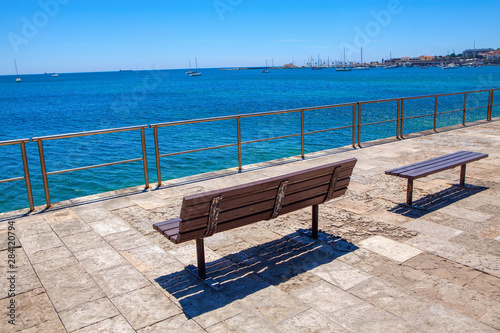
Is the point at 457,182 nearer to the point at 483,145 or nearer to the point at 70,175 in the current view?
the point at 483,145

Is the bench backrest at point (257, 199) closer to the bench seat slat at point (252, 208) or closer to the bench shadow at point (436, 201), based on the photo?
the bench seat slat at point (252, 208)

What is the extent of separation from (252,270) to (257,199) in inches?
29.1

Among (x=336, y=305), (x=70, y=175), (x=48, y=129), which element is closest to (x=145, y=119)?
(x=48, y=129)

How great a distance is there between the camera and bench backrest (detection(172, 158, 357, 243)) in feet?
12.2

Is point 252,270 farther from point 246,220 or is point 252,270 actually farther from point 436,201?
point 436,201

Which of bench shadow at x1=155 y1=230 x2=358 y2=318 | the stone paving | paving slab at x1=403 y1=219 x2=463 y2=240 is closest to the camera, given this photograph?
the stone paving

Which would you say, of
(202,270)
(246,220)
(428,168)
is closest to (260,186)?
(246,220)

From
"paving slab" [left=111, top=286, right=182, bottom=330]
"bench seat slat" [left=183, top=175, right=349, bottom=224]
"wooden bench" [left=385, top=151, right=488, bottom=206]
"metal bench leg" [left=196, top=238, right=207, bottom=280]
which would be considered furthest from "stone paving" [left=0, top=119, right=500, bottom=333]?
"bench seat slat" [left=183, top=175, right=349, bottom=224]

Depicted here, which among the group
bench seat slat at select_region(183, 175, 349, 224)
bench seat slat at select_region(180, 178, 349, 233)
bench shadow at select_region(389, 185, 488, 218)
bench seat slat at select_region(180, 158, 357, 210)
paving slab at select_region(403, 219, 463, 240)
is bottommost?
paving slab at select_region(403, 219, 463, 240)

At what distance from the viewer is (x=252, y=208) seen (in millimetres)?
4168

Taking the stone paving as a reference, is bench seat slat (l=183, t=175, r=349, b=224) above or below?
above

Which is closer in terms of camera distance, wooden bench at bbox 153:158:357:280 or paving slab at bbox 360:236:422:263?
wooden bench at bbox 153:158:357:280

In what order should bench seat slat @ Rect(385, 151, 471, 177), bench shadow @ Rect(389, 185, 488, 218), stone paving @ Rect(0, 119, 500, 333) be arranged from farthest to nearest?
bench seat slat @ Rect(385, 151, 471, 177)
bench shadow @ Rect(389, 185, 488, 218)
stone paving @ Rect(0, 119, 500, 333)

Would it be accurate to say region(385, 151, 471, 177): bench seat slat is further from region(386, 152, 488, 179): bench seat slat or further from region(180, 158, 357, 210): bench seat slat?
region(180, 158, 357, 210): bench seat slat
